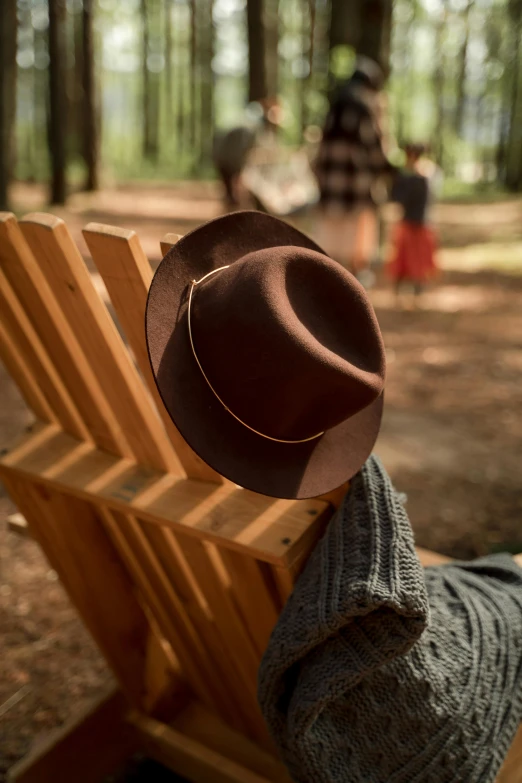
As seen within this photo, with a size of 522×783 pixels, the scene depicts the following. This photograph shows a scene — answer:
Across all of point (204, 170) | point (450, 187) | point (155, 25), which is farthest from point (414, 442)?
point (155, 25)

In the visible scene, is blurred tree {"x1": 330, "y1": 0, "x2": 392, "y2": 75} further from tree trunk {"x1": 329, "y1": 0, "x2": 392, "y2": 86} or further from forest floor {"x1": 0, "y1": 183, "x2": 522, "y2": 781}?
forest floor {"x1": 0, "y1": 183, "x2": 522, "y2": 781}

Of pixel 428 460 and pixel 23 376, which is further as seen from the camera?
pixel 428 460

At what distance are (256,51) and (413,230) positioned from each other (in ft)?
23.9

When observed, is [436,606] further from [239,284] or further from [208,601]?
[239,284]

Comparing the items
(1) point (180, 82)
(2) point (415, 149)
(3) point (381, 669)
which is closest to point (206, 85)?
(1) point (180, 82)

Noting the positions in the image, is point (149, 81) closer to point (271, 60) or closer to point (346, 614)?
point (271, 60)

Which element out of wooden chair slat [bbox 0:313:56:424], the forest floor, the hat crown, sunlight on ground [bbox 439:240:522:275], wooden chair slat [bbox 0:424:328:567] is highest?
the hat crown

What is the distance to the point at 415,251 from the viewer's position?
864cm

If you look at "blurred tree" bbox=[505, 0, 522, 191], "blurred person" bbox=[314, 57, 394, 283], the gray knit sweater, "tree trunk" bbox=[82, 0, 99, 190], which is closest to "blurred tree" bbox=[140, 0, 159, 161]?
"blurred tree" bbox=[505, 0, 522, 191]

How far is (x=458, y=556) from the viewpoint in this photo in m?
3.53

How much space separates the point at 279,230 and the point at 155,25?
40.4 meters

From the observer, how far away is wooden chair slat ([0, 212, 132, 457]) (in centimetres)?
164

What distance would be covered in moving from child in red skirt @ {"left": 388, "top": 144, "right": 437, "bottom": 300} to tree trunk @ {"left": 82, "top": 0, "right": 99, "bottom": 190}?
10104 millimetres

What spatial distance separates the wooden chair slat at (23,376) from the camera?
6.34 feet
